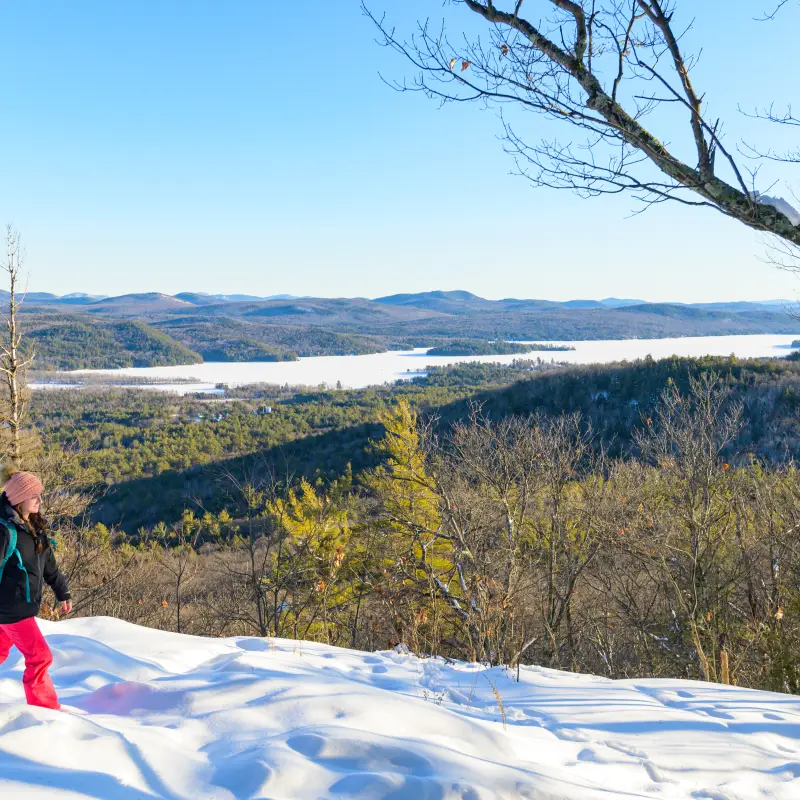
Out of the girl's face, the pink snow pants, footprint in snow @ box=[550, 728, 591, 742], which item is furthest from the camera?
the girl's face

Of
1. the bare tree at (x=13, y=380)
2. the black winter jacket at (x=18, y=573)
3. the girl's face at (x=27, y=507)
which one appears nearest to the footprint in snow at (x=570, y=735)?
the black winter jacket at (x=18, y=573)

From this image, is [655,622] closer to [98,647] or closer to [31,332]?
[98,647]

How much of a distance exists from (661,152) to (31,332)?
17745cm

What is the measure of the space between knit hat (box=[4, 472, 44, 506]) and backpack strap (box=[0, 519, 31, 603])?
127 mm

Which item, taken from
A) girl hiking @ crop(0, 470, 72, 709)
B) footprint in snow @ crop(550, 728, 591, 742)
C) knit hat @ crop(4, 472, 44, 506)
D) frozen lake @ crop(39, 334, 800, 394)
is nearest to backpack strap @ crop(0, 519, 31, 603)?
girl hiking @ crop(0, 470, 72, 709)

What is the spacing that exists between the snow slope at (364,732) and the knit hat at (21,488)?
3.36 ft

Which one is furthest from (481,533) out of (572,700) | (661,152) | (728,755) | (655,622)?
(661,152)

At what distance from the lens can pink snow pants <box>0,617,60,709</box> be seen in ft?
10.6

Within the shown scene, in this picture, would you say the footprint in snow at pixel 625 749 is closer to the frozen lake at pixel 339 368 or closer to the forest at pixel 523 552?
the forest at pixel 523 552

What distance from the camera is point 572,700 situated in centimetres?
374

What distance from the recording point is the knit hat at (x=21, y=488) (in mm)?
3326

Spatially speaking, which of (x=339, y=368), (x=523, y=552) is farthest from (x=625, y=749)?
(x=339, y=368)

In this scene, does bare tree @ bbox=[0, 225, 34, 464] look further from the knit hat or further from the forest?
the knit hat

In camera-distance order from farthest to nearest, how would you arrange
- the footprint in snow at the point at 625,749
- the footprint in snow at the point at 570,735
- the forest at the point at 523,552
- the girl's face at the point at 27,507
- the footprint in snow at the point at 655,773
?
the forest at the point at 523,552, the girl's face at the point at 27,507, the footprint in snow at the point at 570,735, the footprint in snow at the point at 625,749, the footprint in snow at the point at 655,773
